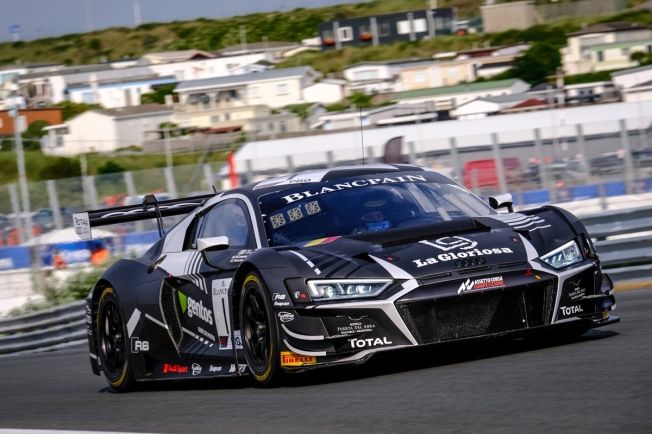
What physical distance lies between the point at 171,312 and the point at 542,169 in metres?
14.5

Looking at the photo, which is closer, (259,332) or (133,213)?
(259,332)

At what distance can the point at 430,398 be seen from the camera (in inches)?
221

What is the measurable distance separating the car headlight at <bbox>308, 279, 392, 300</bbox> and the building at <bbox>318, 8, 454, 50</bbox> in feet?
365

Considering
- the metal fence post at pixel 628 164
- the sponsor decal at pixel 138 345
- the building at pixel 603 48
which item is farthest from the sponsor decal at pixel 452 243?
the building at pixel 603 48

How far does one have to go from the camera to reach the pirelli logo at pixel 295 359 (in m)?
6.64

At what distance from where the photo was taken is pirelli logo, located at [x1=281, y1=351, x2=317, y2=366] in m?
6.64

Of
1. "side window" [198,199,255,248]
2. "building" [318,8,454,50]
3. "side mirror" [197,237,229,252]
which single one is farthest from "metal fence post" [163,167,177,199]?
"building" [318,8,454,50]

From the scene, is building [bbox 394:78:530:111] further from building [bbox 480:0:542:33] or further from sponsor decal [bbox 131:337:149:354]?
sponsor decal [bbox 131:337:149:354]

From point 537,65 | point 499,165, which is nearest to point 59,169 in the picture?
point 537,65

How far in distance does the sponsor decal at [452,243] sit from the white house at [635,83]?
168 feet

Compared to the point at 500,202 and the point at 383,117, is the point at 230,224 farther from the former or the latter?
the point at 383,117

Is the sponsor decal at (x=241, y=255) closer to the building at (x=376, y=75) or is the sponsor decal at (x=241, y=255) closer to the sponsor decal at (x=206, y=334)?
the sponsor decal at (x=206, y=334)

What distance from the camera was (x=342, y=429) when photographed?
16.6ft

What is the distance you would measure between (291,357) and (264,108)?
80982 mm
